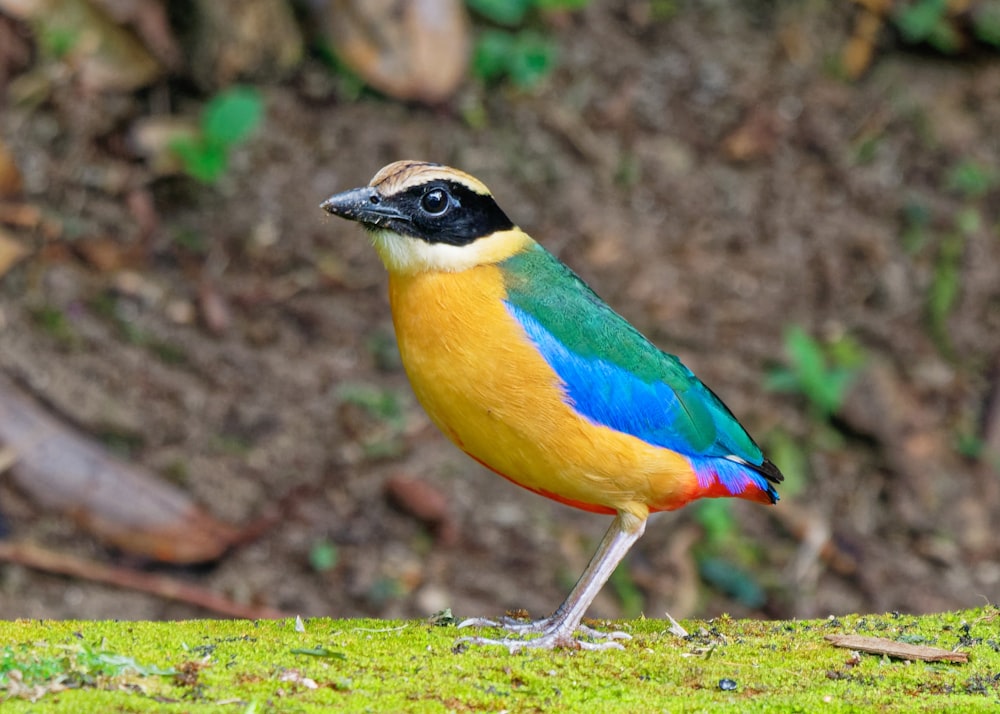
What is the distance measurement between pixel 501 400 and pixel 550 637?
91cm

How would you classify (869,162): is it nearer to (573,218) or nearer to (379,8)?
(573,218)

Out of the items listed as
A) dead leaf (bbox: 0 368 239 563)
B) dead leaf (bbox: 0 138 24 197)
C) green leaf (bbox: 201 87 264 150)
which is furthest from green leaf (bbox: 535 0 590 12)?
dead leaf (bbox: 0 368 239 563)

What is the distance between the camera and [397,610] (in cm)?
819

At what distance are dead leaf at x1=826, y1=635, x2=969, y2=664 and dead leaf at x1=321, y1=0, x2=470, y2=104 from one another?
20.7 ft

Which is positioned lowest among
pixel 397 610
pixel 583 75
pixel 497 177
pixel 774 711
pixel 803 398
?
pixel 397 610

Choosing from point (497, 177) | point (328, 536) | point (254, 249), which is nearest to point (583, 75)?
point (497, 177)

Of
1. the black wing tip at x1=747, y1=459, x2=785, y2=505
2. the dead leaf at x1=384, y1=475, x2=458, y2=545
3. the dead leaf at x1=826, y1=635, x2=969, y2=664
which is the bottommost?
the dead leaf at x1=384, y1=475, x2=458, y2=545

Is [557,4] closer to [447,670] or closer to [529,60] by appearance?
[529,60]

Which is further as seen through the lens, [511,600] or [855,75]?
[855,75]

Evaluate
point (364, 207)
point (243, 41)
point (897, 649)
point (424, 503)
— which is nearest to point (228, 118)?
point (243, 41)

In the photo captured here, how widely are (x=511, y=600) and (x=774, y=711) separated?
4.58m

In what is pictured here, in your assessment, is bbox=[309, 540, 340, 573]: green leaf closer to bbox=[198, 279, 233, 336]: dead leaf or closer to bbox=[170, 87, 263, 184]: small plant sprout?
bbox=[198, 279, 233, 336]: dead leaf

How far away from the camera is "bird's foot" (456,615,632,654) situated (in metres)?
4.64

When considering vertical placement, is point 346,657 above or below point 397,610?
above
